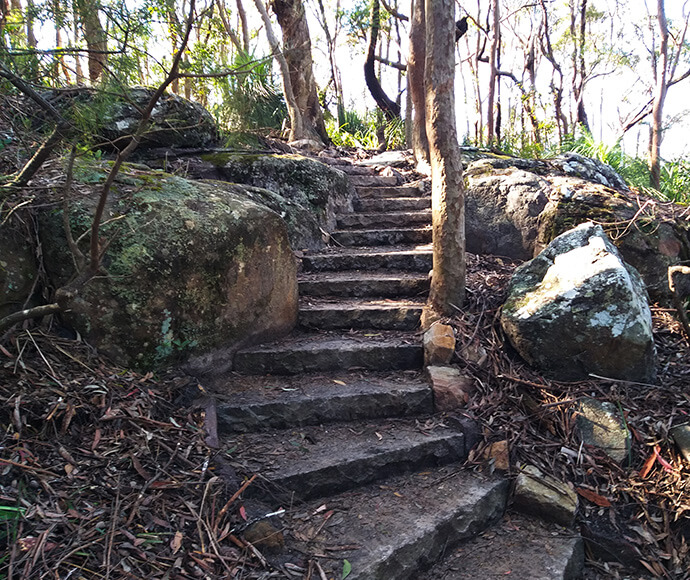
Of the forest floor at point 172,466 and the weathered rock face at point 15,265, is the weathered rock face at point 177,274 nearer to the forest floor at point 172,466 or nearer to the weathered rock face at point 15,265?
the weathered rock face at point 15,265

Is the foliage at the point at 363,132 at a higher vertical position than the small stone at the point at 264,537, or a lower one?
higher

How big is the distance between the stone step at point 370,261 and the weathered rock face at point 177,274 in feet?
3.27

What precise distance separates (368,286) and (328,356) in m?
0.97

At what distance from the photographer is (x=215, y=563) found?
175 cm

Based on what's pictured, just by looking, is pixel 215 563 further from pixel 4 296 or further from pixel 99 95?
pixel 99 95

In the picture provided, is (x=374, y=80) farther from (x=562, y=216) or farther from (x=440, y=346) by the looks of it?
(x=440, y=346)

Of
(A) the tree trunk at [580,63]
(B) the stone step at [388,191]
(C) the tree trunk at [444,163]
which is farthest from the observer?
(A) the tree trunk at [580,63]

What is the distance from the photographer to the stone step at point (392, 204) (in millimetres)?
5625

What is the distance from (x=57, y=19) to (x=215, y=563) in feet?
7.80

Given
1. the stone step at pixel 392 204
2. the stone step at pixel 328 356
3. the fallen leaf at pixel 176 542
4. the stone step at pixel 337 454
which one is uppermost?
the stone step at pixel 392 204

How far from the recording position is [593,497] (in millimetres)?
2344

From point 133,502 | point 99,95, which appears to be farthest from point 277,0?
point 133,502

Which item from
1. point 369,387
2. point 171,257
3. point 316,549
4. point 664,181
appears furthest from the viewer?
point 664,181

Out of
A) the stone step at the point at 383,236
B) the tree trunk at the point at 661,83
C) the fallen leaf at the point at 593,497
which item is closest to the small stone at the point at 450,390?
the fallen leaf at the point at 593,497
